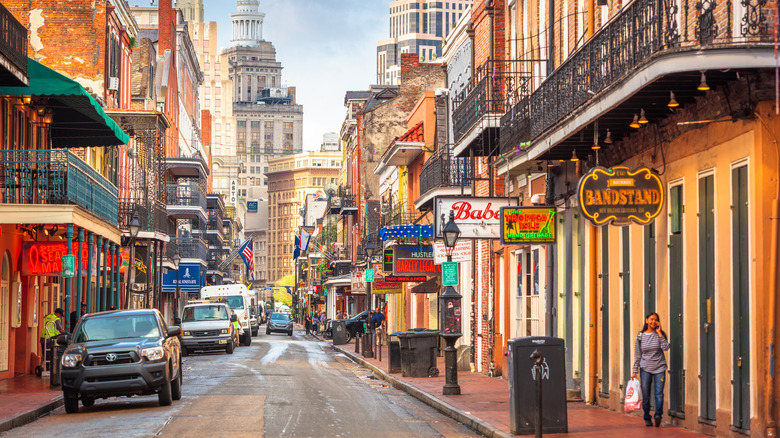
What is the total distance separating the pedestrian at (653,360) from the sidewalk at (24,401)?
859 centimetres

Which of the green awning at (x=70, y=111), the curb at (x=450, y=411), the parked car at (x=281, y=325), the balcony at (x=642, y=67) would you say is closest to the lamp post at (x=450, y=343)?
the curb at (x=450, y=411)

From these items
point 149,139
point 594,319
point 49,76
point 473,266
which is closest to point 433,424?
point 594,319

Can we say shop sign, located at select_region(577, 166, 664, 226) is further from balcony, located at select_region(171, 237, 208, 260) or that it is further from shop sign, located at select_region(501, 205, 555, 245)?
balcony, located at select_region(171, 237, 208, 260)

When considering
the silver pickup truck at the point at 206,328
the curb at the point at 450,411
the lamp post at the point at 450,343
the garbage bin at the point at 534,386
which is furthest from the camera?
the silver pickup truck at the point at 206,328

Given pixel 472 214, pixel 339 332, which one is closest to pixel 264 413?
pixel 472 214

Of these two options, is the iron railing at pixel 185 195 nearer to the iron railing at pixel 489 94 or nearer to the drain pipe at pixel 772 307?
the iron railing at pixel 489 94

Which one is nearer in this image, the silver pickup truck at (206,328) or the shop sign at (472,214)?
the shop sign at (472,214)

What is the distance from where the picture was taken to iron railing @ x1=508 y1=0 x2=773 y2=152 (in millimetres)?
11648

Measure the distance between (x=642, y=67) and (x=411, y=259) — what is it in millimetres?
24660

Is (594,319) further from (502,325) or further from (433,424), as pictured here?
(502,325)

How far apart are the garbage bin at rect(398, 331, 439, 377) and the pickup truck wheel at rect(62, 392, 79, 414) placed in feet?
33.9

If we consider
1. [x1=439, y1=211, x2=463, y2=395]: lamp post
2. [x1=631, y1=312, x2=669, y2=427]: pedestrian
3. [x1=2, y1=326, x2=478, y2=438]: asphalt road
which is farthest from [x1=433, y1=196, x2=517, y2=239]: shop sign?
[x1=631, y1=312, x2=669, y2=427]: pedestrian

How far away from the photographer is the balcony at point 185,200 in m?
62.0

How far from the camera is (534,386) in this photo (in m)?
14.3
